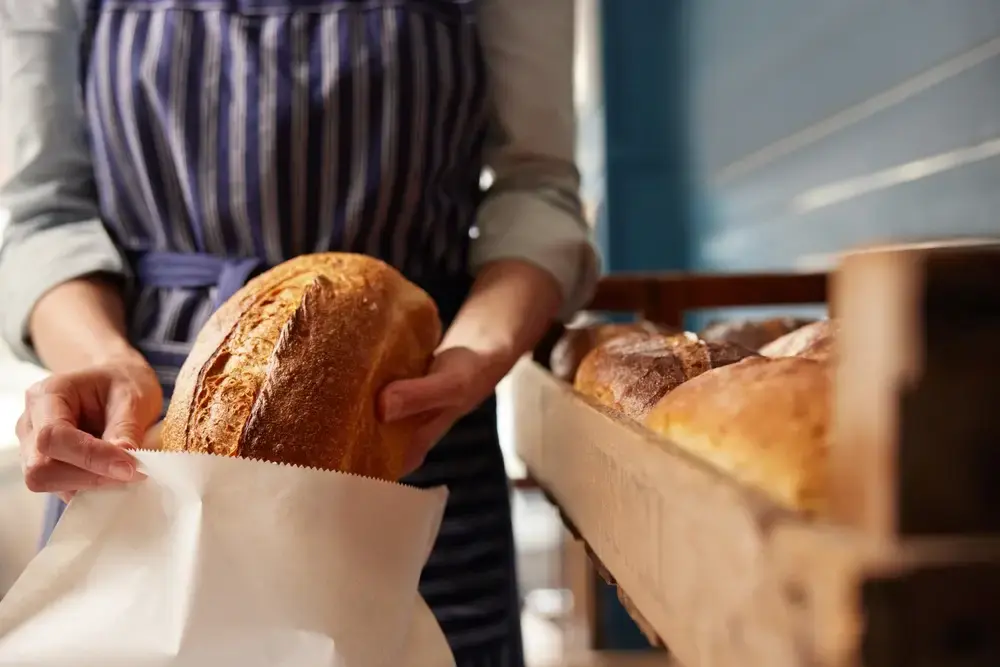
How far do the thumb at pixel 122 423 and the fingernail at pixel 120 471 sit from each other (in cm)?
5

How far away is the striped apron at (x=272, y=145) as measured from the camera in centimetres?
88

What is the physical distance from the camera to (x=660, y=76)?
2734mm

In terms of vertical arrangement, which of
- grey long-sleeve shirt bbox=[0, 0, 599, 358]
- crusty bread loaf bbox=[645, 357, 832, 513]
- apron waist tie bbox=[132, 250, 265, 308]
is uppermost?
grey long-sleeve shirt bbox=[0, 0, 599, 358]

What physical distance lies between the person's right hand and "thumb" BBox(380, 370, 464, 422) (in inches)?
6.5

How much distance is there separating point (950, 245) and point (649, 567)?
203 millimetres

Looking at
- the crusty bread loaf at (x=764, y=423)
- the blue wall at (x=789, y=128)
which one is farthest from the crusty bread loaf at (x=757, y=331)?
the crusty bread loaf at (x=764, y=423)

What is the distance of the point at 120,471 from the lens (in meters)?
0.50

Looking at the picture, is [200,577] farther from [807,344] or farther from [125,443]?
[807,344]

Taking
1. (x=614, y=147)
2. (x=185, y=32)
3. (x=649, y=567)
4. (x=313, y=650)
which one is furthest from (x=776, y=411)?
(x=614, y=147)

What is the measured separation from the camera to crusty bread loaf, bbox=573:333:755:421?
0.62 meters

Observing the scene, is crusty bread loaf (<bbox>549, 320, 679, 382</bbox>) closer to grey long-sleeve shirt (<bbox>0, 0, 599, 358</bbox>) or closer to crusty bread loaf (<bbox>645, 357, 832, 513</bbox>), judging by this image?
grey long-sleeve shirt (<bbox>0, 0, 599, 358</bbox>)

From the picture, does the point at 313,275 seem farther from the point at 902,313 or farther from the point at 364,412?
the point at 902,313

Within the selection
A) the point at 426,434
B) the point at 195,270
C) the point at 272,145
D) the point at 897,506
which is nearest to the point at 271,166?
the point at 272,145

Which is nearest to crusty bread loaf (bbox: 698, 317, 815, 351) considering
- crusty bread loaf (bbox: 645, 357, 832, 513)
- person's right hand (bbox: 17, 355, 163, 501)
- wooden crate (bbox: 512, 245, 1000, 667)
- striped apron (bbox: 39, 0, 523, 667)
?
striped apron (bbox: 39, 0, 523, 667)
